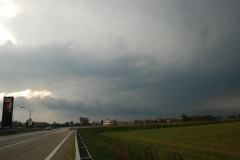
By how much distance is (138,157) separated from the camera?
1878cm

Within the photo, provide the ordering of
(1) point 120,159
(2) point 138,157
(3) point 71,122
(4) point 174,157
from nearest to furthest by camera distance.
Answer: (1) point 120,159
(4) point 174,157
(2) point 138,157
(3) point 71,122

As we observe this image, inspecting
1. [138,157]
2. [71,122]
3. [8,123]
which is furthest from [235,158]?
[71,122]

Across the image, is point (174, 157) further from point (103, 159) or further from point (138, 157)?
point (103, 159)

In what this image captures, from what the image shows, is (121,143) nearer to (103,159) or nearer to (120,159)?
(103,159)

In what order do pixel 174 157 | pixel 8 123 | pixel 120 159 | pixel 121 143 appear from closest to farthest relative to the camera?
1. pixel 120 159
2. pixel 174 157
3. pixel 121 143
4. pixel 8 123

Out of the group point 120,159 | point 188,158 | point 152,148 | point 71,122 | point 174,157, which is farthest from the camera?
point 71,122

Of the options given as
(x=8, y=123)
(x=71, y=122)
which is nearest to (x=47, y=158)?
(x=8, y=123)

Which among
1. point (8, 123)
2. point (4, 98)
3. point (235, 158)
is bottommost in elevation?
Result: point (235, 158)

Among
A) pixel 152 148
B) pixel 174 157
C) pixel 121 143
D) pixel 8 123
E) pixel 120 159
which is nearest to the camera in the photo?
pixel 120 159

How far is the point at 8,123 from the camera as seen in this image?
9056cm

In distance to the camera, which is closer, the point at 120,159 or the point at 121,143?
the point at 120,159

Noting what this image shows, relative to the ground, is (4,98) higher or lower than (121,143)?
higher

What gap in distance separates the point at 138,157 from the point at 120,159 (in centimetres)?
833

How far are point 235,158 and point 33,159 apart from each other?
12665mm
